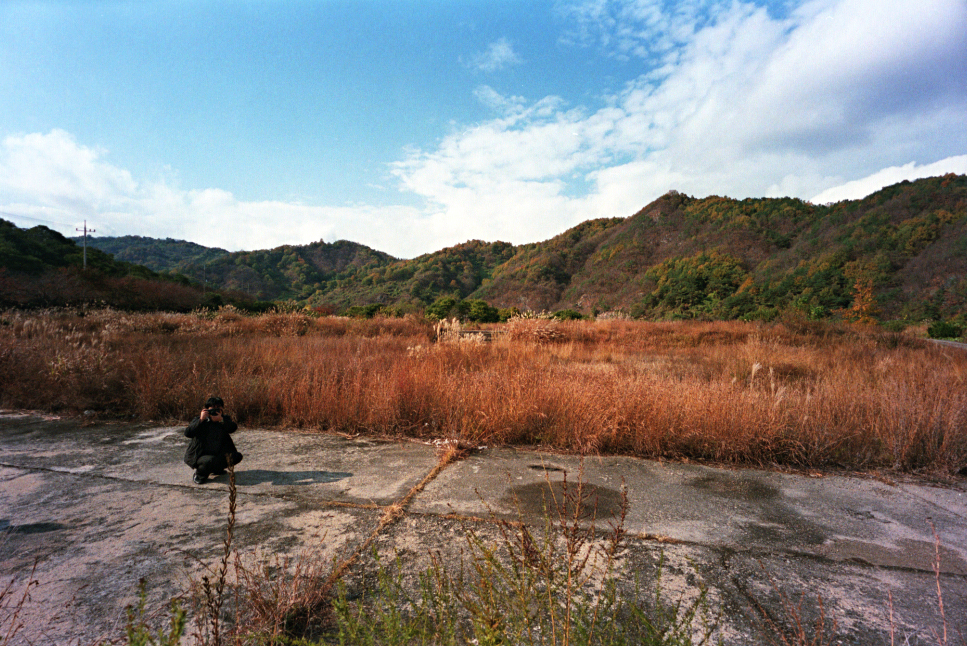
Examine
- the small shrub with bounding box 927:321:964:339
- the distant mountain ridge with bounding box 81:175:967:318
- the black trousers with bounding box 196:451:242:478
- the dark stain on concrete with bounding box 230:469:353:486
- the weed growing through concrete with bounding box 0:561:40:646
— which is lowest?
the dark stain on concrete with bounding box 230:469:353:486

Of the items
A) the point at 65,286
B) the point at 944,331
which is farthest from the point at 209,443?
the point at 944,331

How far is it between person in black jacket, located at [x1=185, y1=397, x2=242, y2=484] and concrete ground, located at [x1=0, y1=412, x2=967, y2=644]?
0.12 metres

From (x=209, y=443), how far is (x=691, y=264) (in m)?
53.7

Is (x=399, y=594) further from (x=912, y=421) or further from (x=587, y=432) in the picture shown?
(x=912, y=421)

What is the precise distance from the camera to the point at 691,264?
48938 millimetres

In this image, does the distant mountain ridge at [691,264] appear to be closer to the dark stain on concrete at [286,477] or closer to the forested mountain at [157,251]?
the forested mountain at [157,251]

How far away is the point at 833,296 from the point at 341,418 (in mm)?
37881

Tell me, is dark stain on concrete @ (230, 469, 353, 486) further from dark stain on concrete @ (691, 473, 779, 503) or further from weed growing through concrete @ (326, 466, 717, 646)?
dark stain on concrete @ (691, 473, 779, 503)

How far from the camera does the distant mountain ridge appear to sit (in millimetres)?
29734

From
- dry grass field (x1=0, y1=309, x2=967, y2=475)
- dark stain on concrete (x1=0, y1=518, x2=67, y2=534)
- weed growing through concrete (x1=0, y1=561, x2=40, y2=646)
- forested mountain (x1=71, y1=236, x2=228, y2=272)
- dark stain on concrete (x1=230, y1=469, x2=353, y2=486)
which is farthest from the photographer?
forested mountain (x1=71, y1=236, x2=228, y2=272)

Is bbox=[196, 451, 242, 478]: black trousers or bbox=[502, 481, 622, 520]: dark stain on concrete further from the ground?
bbox=[196, 451, 242, 478]: black trousers

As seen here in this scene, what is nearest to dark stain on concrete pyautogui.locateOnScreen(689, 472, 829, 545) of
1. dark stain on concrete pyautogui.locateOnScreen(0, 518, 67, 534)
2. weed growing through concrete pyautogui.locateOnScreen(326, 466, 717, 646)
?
weed growing through concrete pyautogui.locateOnScreen(326, 466, 717, 646)

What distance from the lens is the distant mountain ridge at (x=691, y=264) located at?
2973 centimetres

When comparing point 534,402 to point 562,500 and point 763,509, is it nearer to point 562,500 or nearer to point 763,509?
point 562,500
